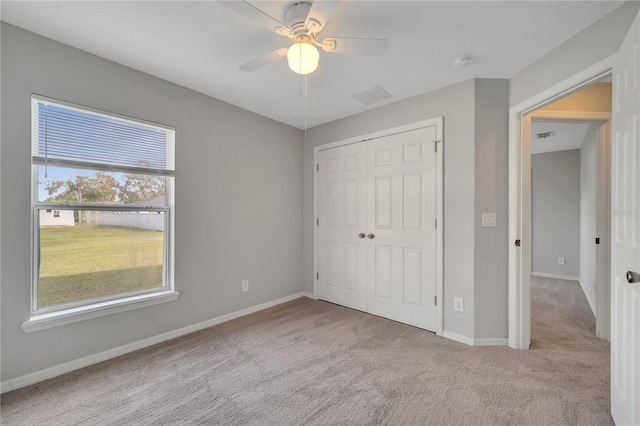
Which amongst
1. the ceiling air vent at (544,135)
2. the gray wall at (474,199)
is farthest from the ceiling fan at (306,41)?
the ceiling air vent at (544,135)

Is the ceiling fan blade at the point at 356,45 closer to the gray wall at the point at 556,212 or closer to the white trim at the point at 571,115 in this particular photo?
the white trim at the point at 571,115

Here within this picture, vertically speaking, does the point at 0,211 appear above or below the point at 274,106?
below

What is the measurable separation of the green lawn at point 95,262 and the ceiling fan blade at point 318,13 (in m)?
2.24

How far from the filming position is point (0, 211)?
5.75ft

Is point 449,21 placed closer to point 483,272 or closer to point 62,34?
point 483,272

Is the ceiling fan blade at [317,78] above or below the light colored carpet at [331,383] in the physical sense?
above

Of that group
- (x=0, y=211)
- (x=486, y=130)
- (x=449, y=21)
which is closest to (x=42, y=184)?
(x=0, y=211)

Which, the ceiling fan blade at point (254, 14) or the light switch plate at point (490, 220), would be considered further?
the light switch plate at point (490, 220)

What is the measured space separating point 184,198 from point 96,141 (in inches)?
31.9

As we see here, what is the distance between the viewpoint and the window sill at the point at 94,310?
1.88 metres

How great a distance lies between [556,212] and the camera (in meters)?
5.05

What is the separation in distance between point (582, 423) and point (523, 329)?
87 cm

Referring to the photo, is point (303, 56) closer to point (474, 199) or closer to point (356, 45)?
point (356, 45)

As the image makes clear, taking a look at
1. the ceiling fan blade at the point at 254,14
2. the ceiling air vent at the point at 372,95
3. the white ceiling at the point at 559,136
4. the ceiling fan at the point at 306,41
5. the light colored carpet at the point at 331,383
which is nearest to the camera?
the ceiling fan blade at the point at 254,14
